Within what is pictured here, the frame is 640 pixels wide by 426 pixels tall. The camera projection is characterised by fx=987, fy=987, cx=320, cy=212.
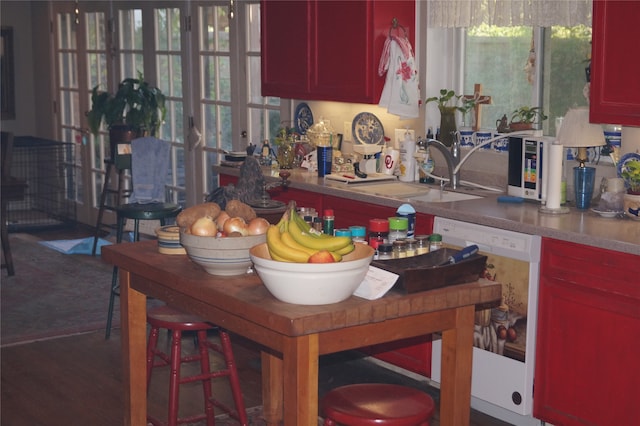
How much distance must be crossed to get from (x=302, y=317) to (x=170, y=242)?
1.00 m

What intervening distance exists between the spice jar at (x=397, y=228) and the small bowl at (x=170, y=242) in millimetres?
766

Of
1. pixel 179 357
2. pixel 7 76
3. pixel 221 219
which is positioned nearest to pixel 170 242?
pixel 221 219

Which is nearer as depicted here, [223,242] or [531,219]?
[223,242]

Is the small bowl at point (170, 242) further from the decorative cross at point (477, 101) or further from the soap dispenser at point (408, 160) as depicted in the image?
the decorative cross at point (477, 101)

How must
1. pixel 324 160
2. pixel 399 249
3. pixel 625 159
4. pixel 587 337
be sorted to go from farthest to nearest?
pixel 324 160, pixel 625 159, pixel 587 337, pixel 399 249

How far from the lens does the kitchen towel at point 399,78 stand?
18.2ft

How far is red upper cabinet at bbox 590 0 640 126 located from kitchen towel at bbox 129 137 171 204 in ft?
10.6

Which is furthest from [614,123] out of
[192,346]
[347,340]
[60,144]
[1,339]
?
[60,144]

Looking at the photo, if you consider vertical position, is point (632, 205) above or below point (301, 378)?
above

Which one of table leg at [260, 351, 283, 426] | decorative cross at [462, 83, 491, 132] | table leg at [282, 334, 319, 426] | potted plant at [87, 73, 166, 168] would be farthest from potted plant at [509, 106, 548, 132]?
potted plant at [87, 73, 166, 168]

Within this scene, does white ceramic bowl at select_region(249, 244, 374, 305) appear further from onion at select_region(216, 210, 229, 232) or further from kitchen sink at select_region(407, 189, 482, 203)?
kitchen sink at select_region(407, 189, 482, 203)

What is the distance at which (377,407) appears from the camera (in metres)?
3.04

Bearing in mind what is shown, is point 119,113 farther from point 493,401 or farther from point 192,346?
point 493,401

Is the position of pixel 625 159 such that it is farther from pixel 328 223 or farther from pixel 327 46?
pixel 327 46
